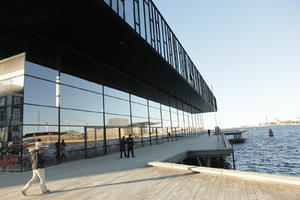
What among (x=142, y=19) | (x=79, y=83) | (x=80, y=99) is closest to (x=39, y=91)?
(x=80, y=99)

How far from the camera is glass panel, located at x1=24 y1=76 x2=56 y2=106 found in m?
11.7

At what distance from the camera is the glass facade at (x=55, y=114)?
1131cm

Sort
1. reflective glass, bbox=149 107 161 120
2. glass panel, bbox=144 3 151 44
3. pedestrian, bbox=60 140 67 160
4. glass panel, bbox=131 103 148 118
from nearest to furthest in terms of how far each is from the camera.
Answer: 1. pedestrian, bbox=60 140 67 160
2. glass panel, bbox=144 3 151 44
3. glass panel, bbox=131 103 148 118
4. reflective glass, bbox=149 107 161 120

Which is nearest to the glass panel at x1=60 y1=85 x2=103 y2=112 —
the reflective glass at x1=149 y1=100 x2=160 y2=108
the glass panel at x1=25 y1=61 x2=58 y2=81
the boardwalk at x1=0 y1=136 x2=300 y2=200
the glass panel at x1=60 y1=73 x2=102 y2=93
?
the glass panel at x1=60 y1=73 x2=102 y2=93

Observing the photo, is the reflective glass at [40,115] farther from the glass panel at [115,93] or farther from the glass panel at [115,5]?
the glass panel at [115,5]

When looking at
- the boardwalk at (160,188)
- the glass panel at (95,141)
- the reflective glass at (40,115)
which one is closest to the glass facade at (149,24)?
the reflective glass at (40,115)

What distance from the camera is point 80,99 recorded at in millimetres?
15461

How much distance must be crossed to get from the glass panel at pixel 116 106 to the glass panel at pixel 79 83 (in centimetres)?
140

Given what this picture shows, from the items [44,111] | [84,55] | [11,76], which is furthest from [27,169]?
[84,55]

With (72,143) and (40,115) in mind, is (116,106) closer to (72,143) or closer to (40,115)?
(72,143)

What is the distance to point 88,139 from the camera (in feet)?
50.6

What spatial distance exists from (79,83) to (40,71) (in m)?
3.41

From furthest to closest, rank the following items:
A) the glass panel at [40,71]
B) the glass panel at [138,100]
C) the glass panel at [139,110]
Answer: the glass panel at [138,100], the glass panel at [139,110], the glass panel at [40,71]

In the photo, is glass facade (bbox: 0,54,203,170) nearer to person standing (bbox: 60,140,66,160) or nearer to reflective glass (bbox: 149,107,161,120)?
person standing (bbox: 60,140,66,160)
